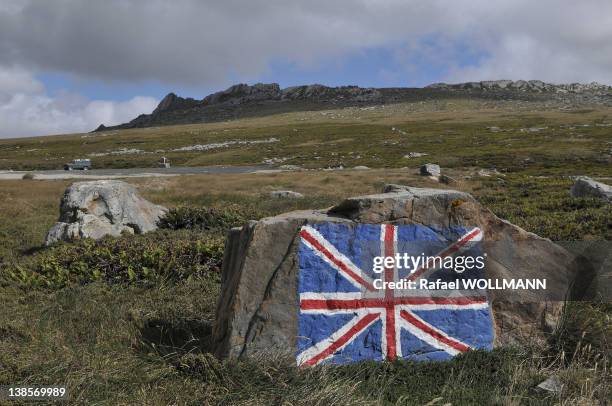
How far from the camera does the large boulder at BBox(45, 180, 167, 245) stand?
1426 centimetres

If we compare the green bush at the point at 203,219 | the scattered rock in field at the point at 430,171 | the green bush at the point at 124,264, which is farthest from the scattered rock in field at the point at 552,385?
the scattered rock in field at the point at 430,171

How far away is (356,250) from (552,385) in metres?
2.32

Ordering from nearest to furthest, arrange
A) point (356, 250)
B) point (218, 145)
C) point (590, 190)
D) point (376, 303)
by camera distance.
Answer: point (376, 303) → point (356, 250) → point (590, 190) → point (218, 145)

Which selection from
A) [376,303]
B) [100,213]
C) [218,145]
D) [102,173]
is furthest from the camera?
[218,145]

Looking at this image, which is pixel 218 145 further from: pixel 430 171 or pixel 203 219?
pixel 203 219

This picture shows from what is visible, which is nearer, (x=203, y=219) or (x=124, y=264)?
(x=124, y=264)

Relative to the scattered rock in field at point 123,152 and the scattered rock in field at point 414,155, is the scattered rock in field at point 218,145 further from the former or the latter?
the scattered rock in field at point 414,155

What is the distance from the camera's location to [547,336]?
6.27 meters

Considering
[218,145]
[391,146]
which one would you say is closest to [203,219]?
[391,146]

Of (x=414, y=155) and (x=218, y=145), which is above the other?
(x=218, y=145)

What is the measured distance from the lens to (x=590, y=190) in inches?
854

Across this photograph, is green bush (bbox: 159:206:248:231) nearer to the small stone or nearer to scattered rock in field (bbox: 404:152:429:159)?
the small stone

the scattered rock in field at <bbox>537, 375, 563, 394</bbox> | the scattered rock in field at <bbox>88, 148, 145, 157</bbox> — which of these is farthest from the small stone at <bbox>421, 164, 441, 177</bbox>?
the scattered rock in field at <bbox>88, 148, 145, 157</bbox>

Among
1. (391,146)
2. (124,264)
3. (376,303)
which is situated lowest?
(124,264)
